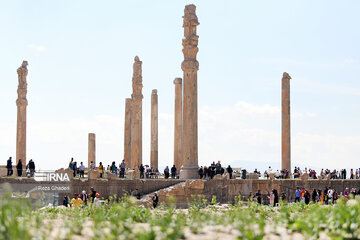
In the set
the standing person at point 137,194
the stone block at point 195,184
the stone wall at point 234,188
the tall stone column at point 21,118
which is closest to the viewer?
the stone wall at point 234,188

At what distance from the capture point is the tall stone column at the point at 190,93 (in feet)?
111

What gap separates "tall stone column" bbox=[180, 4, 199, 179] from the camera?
33969mm

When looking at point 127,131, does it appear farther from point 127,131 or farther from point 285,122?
point 285,122

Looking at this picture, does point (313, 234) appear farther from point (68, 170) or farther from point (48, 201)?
point (68, 170)

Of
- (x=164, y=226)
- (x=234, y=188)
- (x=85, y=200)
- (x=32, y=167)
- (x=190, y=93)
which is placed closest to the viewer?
(x=164, y=226)

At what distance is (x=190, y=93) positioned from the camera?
3434 cm

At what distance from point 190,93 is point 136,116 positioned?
38.0ft

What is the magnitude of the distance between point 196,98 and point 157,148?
1476 cm

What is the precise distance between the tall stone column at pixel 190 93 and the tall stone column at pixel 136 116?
10.1 m

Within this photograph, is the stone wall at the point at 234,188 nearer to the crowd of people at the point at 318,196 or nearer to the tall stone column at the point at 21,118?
the crowd of people at the point at 318,196

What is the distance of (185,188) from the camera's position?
30297 mm

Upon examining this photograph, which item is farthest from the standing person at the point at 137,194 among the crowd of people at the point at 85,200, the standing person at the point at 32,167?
the crowd of people at the point at 85,200

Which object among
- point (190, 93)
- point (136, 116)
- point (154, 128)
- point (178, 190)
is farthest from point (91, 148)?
point (178, 190)

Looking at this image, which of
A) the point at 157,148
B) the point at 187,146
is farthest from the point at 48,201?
the point at 157,148
